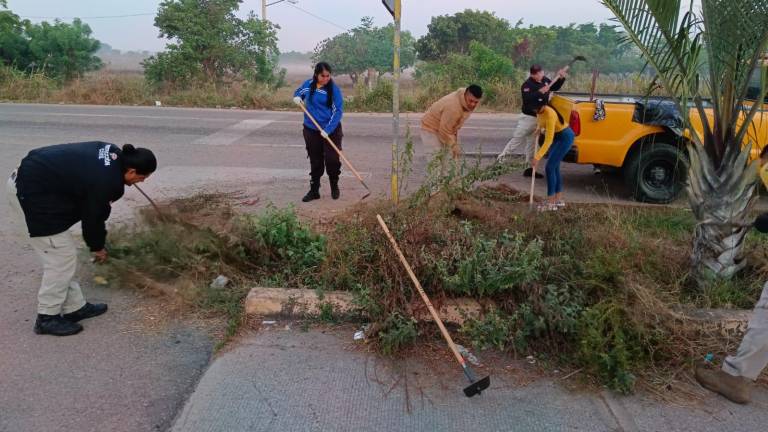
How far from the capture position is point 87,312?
13.5 ft

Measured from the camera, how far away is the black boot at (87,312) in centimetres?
402

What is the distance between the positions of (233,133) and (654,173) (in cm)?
799

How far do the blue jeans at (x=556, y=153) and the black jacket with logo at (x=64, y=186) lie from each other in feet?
14.3

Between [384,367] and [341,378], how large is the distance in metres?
0.28

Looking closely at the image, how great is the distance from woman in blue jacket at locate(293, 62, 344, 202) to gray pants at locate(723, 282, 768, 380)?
4.31m

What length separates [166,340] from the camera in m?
3.83

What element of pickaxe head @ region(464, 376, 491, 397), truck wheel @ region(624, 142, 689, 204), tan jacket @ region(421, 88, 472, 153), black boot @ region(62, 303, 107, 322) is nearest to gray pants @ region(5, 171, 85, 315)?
black boot @ region(62, 303, 107, 322)

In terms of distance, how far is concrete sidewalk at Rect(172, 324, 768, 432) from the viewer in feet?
9.91

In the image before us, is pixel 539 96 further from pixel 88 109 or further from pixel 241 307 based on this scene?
pixel 88 109

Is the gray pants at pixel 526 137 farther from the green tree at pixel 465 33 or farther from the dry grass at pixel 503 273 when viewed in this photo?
the green tree at pixel 465 33

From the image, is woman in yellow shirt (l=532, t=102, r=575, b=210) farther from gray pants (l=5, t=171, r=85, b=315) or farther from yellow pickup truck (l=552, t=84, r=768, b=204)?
gray pants (l=5, t=171, r=85, b=315)

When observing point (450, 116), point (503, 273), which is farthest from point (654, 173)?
point (503, 273)

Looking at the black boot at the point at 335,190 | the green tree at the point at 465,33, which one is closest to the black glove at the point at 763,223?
the black boot at the point at 335,190

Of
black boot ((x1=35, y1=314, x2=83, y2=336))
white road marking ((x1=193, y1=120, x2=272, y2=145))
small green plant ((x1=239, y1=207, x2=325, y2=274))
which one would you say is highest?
white road marking ((x1=193, y1=120, x2=272, y2=145))
